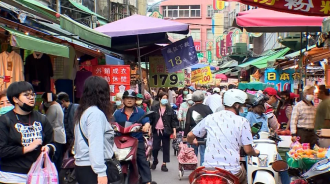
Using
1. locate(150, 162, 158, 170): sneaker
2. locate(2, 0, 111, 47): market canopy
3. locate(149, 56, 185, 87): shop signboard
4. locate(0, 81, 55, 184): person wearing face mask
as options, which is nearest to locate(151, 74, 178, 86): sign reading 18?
locate(149, 56, 185, 87): shop signboard

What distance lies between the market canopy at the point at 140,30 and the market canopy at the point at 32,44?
4.81 m

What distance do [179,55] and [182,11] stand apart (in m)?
64.1

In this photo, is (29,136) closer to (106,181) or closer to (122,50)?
(106,181)

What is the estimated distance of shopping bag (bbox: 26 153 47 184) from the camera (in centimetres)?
525

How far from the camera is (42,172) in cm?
533

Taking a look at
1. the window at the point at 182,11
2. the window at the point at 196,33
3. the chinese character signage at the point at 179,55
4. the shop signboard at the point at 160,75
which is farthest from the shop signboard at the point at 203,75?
the window at the point at 182,11

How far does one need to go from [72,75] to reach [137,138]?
12.8ft

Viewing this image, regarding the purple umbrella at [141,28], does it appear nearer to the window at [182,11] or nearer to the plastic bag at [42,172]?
the plastic bag at [42,172]

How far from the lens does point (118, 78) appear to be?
13.2m

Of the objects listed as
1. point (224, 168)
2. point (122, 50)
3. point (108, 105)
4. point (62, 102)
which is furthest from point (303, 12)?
point (122, 50)

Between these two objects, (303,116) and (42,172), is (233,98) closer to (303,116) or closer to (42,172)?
(42,172)

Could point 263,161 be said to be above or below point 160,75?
below

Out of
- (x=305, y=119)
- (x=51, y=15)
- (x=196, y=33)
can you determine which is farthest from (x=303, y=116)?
(x=196, y=33)

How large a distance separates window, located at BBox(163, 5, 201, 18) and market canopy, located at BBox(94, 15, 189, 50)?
63991 mm
